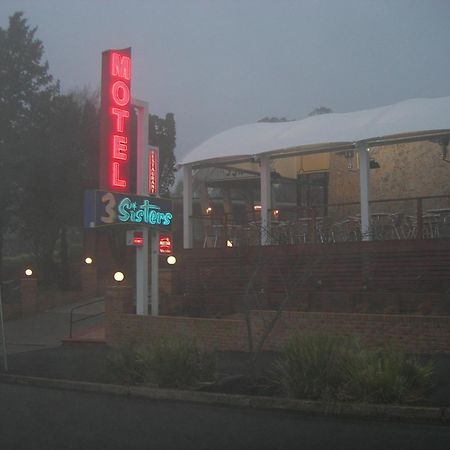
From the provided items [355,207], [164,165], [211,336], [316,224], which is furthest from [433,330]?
[164,165]

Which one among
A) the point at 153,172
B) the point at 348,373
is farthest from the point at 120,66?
the point at 348,373

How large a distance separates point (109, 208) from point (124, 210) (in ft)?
1.48

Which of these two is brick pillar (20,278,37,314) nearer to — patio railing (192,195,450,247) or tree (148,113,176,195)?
patio railing (192,195,450,247)

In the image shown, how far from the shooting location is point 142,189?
57.2ft

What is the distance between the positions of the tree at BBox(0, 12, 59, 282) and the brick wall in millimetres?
14808

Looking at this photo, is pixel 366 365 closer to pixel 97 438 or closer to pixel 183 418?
pixel 183 418

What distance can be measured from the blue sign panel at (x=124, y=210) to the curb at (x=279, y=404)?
447 cm

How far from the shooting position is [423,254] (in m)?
16.2

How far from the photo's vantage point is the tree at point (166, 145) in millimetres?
36406

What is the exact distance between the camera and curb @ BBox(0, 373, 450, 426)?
27.9 feet

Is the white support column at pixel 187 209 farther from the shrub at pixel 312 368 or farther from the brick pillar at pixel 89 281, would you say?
the shrub at pixel 312 368

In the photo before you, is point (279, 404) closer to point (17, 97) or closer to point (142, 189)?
point (142, 189)

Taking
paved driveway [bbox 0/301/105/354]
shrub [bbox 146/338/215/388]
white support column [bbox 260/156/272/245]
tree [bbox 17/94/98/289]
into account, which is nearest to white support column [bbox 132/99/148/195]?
white support column [bbox 260/156/272/245]

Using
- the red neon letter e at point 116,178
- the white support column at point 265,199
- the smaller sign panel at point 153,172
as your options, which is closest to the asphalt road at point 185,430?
the red neon letter e at point 116,178
